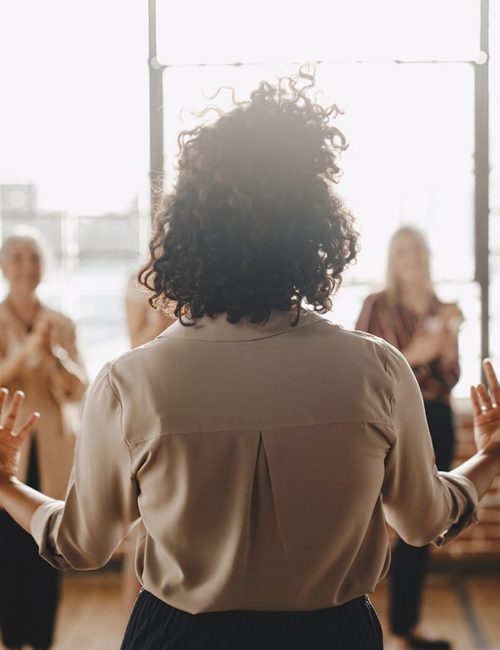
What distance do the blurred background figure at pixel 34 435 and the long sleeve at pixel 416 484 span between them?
2.04m

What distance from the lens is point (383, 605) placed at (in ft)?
13.3

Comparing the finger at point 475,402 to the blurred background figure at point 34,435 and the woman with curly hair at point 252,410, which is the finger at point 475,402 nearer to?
the woman with curly hair at point 252,410

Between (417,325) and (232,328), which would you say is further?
(417,325)

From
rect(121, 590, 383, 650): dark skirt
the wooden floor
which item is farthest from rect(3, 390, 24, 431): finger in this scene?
the wooden floor

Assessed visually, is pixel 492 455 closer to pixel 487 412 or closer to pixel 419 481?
pixel 487 412

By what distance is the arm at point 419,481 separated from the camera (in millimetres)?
1201

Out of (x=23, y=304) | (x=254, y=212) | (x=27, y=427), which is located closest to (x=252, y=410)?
(x=254, y=212)

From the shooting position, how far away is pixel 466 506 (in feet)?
4.46

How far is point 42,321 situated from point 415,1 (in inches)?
94.8

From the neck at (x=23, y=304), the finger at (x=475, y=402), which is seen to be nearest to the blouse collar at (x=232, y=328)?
the finger at (x=475, y=402)

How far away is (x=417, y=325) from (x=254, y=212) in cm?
236

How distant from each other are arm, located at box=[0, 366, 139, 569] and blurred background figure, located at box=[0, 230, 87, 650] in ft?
6.10

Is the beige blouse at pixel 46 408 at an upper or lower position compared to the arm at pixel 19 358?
lower

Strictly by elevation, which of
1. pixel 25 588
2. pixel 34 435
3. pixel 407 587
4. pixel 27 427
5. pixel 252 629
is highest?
pixel 27 427
